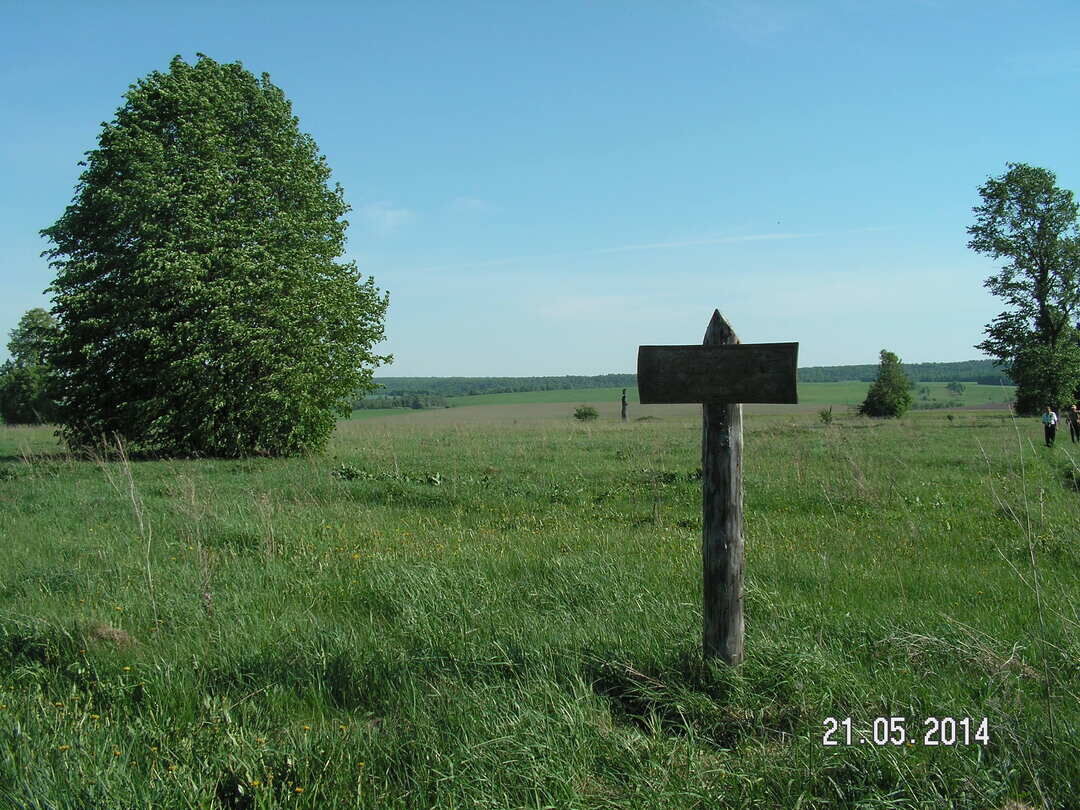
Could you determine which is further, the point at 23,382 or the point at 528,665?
the point at 23,382

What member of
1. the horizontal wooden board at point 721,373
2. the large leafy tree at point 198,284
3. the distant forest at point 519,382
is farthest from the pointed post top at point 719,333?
the distant forest at point 519,382

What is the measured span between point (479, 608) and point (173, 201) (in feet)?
57.0

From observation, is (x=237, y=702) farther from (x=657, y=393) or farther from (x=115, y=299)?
(x=115, y=299)

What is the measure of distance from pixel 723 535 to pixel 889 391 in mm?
47353

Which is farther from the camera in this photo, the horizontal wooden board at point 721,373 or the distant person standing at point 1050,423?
the distant person standing at point 1050,423

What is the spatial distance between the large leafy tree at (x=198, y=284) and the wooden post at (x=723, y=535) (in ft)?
55.8

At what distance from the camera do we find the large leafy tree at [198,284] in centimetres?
1891

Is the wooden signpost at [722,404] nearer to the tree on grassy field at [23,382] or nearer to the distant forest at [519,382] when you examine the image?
the tree on grassy field at [23,382]

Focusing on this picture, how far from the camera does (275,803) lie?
3.10m

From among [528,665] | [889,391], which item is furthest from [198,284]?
[889,391]

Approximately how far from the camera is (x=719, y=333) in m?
4.32

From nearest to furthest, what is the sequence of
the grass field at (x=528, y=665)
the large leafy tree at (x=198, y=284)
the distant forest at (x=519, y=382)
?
the grass field at (x=528, y=665)
the large leafy tree at (x=198, y=284)
the distant forest at (x=519, y=382)

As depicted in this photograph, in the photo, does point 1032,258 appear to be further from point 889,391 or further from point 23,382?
point 23,382

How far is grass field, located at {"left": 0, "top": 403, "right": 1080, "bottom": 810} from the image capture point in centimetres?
316
